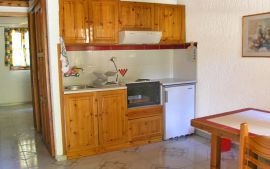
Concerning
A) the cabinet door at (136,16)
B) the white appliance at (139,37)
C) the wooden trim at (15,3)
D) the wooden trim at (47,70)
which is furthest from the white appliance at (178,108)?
the wooden trim at (15,3)

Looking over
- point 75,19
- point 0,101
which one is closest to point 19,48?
point 0,101

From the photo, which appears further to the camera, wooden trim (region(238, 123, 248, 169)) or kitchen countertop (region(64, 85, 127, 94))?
kitchen countertop (region(64, 85, 127, 94))

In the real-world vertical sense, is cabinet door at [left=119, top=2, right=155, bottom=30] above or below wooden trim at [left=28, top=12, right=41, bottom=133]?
above

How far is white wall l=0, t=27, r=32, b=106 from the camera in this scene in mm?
7035

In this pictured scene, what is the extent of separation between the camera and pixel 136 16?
13.1 ft

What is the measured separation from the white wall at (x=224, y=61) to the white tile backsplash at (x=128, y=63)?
0.65m

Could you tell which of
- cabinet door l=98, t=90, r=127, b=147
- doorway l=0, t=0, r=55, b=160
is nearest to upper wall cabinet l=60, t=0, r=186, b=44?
doorway l=0, t=0, r=55, b=160

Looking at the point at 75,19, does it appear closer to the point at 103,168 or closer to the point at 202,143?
the point at 103,168

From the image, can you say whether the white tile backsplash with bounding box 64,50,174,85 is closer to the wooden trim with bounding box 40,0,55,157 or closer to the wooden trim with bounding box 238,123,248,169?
the wooden trim with bounding box 40,0,55,157

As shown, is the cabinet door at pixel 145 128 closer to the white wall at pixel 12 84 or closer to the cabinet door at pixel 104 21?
the cabinet door at pixel 104 21

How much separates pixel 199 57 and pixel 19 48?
4.98 metres

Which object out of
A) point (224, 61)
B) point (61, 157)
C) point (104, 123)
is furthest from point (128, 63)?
point (61, 157)

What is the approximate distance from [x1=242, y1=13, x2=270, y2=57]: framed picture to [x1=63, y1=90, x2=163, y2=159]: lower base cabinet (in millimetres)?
1502

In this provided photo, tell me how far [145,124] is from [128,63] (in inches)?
40.0
